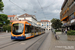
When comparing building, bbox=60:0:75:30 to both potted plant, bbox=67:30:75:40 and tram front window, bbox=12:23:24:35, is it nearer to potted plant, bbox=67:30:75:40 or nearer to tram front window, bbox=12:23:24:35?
potted plant, bbox=67:30:75:40

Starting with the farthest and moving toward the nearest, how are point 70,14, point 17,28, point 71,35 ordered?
1. point 70,14
2. point 71,35
3. point 17,28

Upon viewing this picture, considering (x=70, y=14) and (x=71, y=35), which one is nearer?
(x=71, y=35)

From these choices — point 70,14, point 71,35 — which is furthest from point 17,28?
point 70,14

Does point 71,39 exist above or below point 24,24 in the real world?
below

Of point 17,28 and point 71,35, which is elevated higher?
point 17,28

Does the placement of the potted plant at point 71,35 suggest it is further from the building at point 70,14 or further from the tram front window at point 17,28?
the building at point 70,14

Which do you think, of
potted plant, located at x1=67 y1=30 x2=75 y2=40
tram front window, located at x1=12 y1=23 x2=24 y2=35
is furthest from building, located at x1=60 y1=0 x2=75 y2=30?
tram front window, located at x1=12 y1=23 x2=24 y2=35

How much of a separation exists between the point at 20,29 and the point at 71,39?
24.7ft

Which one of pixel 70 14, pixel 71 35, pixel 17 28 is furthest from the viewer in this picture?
pixel 70 14

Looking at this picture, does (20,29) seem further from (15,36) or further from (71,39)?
(71,39)

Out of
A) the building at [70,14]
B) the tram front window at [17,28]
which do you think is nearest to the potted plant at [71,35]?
the tram front window at [17,28]

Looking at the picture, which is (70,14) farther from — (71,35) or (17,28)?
(17,28)

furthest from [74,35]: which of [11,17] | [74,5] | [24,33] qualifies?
[11,17]

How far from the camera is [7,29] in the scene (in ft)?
153
